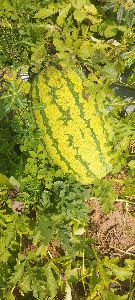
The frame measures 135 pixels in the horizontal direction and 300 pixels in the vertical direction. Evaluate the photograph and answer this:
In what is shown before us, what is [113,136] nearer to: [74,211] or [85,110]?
[85,110]

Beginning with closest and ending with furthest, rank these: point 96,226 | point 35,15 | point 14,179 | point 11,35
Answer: point 14,179, point 35,15, point 11,35, point 96,226

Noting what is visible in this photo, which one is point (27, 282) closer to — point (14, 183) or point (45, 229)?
point (45, 229)

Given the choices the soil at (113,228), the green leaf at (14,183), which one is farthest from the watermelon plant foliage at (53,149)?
the soil at (113,228)

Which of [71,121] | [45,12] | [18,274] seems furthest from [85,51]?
[18,274]

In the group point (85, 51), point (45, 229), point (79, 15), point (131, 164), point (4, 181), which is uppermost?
point (79, 15)

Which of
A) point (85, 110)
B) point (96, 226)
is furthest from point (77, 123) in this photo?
point (96, 226)

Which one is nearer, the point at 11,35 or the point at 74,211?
the point at 74,211

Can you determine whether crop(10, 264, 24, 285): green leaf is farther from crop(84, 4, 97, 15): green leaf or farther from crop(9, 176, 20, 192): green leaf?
crop(84, 4, 97, 15): green leaf

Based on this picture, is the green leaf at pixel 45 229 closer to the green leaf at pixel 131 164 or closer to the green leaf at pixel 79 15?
the green leaf at pixel 131 164
